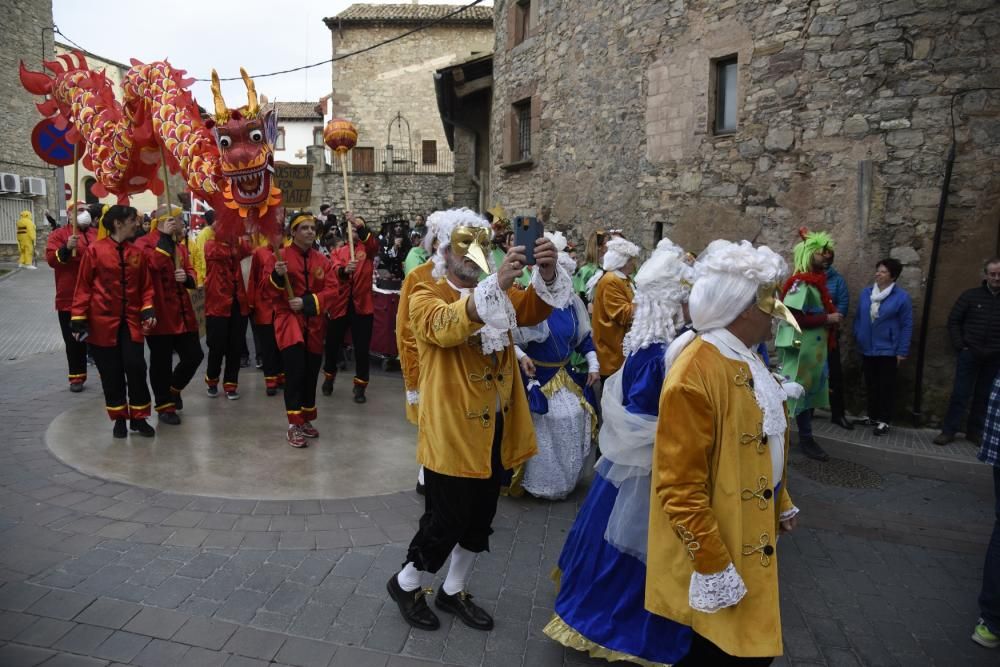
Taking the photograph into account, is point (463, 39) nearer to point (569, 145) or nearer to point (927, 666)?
point (569, 145)

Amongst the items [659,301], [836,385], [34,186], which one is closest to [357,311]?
[659,301]

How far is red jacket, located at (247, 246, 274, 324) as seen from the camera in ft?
21.5

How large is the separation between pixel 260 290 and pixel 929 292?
24.1ft

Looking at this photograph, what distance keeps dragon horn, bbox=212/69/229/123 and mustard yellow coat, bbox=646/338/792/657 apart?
482 cm

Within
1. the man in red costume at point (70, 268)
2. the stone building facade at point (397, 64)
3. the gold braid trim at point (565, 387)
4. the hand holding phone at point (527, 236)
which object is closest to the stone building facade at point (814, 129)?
the gold braid trim at point (565, 387)

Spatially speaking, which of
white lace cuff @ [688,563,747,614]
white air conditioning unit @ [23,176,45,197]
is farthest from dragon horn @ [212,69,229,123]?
white air conditioning unit @ [23,176,45,197]

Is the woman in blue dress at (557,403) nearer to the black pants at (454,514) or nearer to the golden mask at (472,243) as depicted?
the black pants at (454,514)

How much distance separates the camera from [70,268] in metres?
7.44

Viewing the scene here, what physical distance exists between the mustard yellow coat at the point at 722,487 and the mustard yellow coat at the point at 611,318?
2995 mm

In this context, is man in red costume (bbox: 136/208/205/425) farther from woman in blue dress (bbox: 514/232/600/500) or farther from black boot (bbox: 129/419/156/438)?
woman in blue dress (bbox: 514/232/600/500)

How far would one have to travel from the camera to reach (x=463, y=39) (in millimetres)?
32156

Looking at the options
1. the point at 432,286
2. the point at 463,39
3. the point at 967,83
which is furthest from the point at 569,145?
the point at 463,39

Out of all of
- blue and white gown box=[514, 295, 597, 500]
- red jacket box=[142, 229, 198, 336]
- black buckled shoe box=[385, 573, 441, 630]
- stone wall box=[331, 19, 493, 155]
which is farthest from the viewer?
stone wall box=[331, 19, 493, 155]

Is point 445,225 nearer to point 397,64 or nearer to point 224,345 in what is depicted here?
point 224,345
